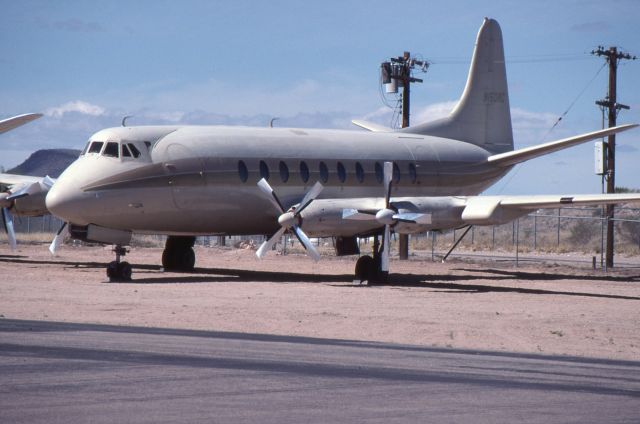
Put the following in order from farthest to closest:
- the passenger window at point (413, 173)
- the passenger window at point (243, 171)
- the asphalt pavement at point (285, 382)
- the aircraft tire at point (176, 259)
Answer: the aircraft tire at point (176, 259)
the passenger window at point (413, 173)
the passenger window at point (243, 171)
the asphalt pavement at point (285, 382)

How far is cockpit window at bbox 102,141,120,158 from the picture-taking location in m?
28.2

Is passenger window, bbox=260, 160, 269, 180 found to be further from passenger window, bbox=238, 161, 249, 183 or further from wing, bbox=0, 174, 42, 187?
wing, bbox=0, 174, 42, 187

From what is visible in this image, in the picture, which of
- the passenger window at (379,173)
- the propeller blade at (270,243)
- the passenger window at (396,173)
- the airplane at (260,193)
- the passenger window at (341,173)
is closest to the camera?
the airplane at (260,193)

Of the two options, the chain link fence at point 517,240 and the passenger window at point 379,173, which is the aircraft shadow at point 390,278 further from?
the chain link fence at point 517,240

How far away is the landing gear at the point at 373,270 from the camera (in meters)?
29.5

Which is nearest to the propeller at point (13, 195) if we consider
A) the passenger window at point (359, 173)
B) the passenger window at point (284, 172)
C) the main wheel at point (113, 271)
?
the main wheel at point (113, 271)

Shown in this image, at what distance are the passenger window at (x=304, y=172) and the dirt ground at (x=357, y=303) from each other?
3.00 meters

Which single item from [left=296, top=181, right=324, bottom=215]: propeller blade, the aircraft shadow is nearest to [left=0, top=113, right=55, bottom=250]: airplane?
the aircraft shadow

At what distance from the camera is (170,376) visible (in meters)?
10.9

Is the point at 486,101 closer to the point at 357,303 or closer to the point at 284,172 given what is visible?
the point at 284,172

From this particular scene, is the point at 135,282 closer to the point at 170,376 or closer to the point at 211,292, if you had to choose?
the point at 211,292

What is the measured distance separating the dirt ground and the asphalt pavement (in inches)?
103

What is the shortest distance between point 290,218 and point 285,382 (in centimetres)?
1735

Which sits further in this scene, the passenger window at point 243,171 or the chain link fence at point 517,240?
the chain link fence at point 517,240
